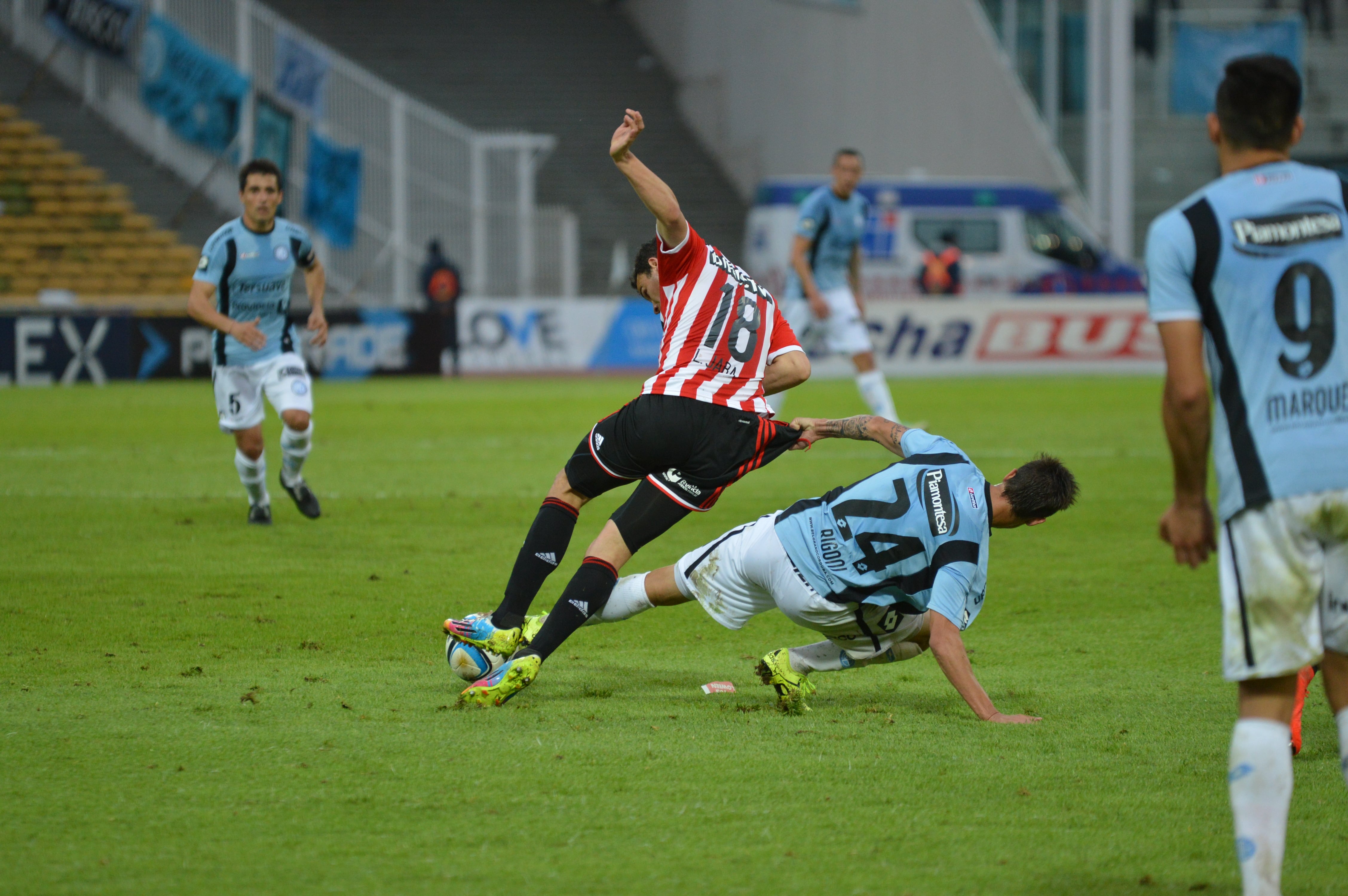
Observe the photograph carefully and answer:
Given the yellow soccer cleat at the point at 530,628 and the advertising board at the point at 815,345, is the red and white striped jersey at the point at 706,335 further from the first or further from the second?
the advertising board at the point at 815,345

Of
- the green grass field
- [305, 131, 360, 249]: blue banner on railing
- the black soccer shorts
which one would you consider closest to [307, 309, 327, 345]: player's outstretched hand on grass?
the green grass field

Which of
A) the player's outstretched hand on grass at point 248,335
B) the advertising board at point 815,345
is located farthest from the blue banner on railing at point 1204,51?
the player's outstretched hand on grass at point 248,335

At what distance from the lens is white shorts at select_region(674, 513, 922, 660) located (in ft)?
16.7

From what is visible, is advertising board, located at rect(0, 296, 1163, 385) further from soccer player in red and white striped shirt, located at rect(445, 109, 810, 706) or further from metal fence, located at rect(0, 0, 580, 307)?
soccer player in red and white striped shirt, located at rect(445, 109, 810, 706)

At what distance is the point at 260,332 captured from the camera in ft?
29.9

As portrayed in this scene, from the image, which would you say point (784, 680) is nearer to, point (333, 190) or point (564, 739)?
point (564, 739)

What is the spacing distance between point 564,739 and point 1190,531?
2193 mm

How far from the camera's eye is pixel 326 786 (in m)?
4.07

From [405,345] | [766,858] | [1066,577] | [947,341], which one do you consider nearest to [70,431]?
[405,345]

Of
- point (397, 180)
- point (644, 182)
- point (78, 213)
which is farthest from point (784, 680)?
point (78, 213)

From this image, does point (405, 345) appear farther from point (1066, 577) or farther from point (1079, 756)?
point (1079, 756)

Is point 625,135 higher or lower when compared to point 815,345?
higher

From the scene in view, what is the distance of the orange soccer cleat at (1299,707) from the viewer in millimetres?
4613

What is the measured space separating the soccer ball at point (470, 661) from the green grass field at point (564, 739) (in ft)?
0.47
